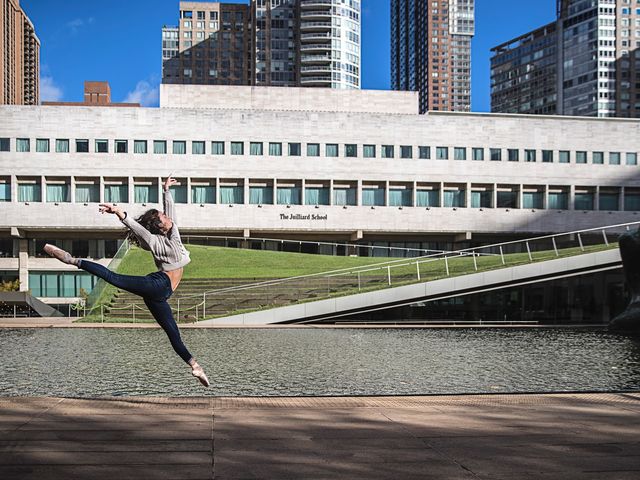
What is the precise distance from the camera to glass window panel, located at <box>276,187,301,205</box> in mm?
58125

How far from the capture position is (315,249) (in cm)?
4809

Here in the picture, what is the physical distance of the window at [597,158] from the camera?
60656 mm

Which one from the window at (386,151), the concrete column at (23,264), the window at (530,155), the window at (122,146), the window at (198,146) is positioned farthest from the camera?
the window at (530,155)

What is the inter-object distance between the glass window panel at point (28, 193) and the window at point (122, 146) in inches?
279

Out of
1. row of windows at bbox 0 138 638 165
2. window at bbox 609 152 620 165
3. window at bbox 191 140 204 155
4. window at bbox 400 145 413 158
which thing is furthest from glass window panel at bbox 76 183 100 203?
window at bbox 609 152 620 165

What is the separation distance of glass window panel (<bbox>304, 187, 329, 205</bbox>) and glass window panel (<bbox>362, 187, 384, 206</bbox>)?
315 cm

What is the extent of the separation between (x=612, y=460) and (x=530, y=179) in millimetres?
57455

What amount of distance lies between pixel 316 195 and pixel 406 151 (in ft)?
27.5

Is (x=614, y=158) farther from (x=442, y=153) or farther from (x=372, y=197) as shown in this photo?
(x=372, y=197)

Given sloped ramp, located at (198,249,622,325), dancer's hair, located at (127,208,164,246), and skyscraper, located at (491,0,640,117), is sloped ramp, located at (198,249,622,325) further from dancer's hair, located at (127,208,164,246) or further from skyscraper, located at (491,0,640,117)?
skyscraper, located at (491,0,640,117)

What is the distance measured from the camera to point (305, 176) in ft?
190

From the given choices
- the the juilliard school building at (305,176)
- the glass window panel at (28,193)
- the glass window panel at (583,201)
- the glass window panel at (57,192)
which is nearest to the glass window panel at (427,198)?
the the juilliard school building at (305,176)

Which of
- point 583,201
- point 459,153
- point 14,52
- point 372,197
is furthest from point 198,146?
point 14,52

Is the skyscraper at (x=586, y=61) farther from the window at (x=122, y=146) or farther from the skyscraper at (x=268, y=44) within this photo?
the window at (x=122, y=146)
